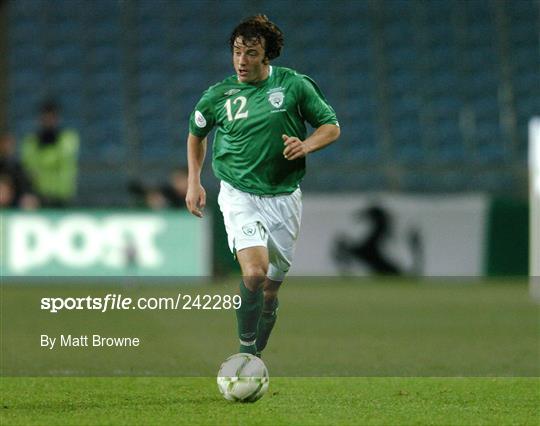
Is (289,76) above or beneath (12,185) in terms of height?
above

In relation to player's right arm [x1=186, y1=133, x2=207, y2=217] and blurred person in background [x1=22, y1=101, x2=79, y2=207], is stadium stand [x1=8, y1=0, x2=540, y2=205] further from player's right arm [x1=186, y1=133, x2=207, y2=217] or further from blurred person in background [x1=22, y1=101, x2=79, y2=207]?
player's right arm [x1=186, y1=133, x2=207, y2=217]

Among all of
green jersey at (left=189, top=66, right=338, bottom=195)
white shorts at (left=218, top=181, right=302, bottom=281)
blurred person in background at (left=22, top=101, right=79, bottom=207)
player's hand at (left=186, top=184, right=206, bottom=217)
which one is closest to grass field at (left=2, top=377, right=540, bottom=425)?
white shorts at (left=218, top=181, right=302, bottom=281)

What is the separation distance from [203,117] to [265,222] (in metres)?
0.67

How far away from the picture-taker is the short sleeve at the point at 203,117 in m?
6.67

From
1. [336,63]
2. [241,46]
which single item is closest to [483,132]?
[336,63]

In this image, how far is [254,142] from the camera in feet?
21.8

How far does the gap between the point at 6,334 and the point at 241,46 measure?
4132 millimetres

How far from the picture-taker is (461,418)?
5.56 m

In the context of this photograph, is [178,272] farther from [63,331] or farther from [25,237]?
[63,331]

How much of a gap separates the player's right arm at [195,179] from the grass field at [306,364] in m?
0.99

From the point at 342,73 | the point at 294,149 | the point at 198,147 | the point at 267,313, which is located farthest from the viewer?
the point at 342,73

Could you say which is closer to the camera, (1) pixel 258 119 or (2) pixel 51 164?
(1) pixel 258 119

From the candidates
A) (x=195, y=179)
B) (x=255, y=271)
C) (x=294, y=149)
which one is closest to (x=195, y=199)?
(x=195, y=179)

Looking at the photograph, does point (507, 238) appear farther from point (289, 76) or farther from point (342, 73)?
point (289, 76)
